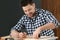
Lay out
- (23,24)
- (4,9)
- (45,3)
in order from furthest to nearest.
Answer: (4,9) → (45,3) → (23,24)

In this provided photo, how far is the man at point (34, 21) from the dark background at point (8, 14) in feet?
6.53

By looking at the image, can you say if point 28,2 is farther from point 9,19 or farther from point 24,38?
point 9,19

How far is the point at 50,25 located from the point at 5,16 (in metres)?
2.48

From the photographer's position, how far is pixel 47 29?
2443 millimetres

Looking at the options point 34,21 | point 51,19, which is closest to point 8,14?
point 34,21

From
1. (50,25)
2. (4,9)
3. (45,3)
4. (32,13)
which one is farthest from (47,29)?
(4,9)

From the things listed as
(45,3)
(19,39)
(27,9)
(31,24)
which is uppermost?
(45,3)

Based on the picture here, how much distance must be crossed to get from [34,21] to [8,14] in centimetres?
220

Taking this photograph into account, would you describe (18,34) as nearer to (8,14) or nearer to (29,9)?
(29,9)

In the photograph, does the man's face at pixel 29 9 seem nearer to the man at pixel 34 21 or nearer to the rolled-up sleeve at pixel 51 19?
the man at pixel 34 21

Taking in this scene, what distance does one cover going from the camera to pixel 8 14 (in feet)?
15.7

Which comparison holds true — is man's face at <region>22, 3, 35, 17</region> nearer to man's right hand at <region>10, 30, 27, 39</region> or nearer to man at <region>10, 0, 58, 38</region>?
man at <region>10, 0, 58, 38</region>

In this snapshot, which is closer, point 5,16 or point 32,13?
point 32,13

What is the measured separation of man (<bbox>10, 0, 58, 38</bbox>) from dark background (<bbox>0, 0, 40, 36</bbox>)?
199 cm
